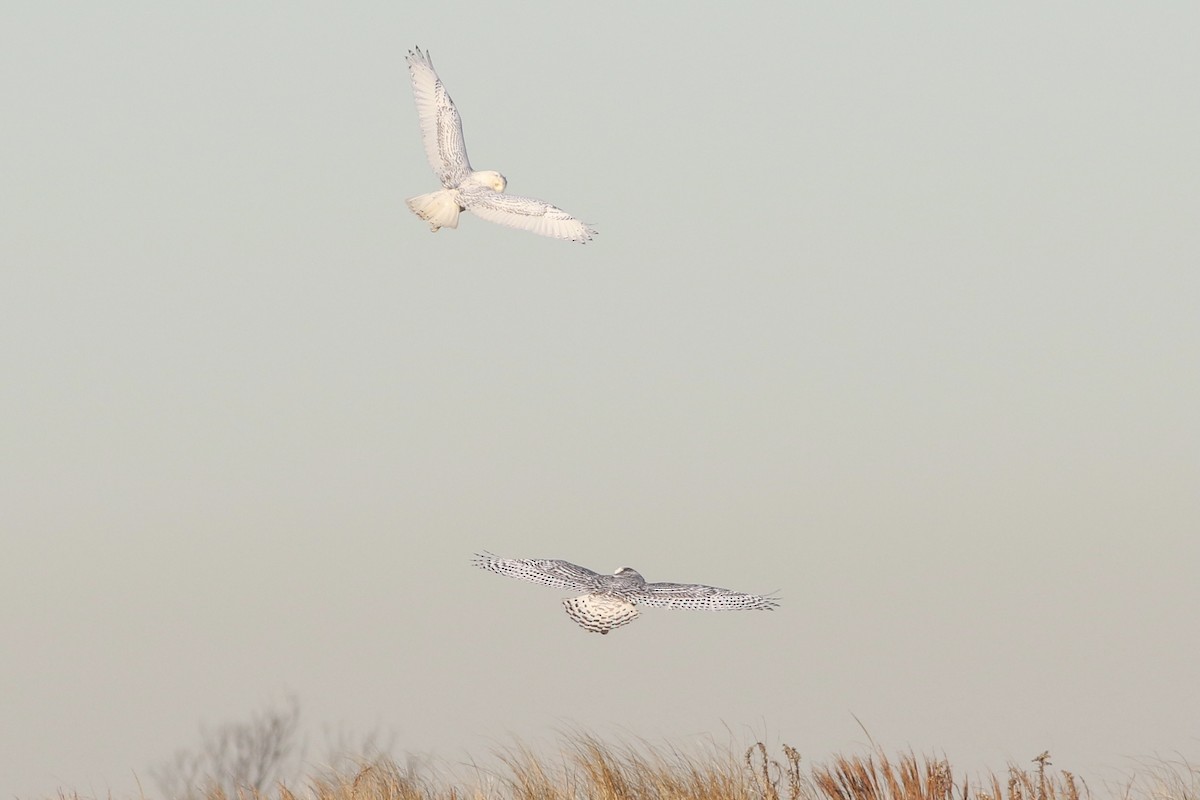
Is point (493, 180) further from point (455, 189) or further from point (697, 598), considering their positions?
point (697, 598)

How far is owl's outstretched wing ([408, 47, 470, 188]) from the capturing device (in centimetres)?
1808

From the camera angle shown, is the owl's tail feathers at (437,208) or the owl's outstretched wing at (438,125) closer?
the owl's tail feathers at (437,208)

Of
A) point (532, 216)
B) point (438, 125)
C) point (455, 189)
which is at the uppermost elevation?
point (438, 125)

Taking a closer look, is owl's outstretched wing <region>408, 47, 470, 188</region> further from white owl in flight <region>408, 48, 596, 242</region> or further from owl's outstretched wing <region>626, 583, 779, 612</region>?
owl's outstretched wing <region>626, 583, 779, 612</region>

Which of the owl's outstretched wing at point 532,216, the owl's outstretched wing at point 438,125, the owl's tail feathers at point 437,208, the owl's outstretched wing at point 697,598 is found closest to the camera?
the owl's outstretched wing at point 697,598

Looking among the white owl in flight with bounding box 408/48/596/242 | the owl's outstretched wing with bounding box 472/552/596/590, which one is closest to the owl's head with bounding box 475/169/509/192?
→ the white owl in flight with bounding box 408/48/596/242

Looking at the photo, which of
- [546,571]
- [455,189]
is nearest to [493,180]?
[455,189]

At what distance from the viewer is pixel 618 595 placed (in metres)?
12.8

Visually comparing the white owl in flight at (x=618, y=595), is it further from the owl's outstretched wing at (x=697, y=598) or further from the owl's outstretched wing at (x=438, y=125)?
the owl's outstretched wing at (x=438, y=125)

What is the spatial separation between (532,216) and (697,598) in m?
5.81

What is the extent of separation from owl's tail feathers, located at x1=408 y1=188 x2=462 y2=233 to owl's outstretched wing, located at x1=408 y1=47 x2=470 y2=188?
0.45m

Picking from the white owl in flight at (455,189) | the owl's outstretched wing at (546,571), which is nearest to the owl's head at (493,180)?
the white owl in flight at (455,189)

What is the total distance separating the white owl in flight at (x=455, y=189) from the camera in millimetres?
16797

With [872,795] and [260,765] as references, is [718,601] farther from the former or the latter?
[260,765]
